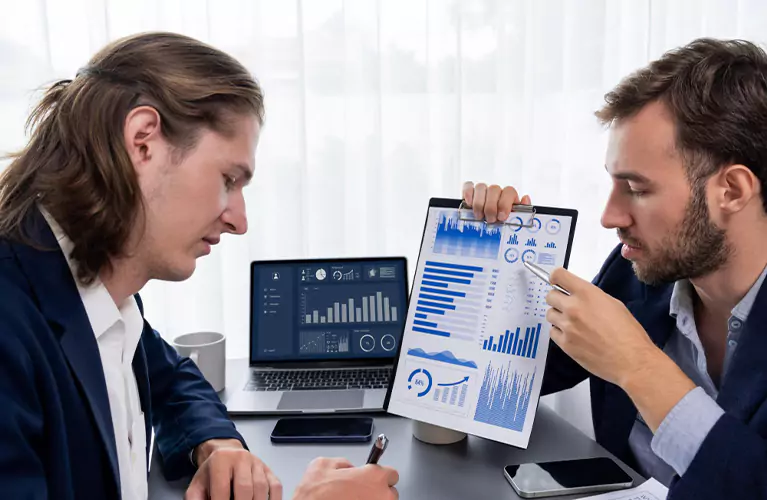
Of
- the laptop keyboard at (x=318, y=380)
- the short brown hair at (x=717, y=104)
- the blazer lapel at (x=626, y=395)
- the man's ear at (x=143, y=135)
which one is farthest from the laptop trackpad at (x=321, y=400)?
the short brown hair at (x=717, y=104)

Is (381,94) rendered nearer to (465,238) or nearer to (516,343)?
(465,238)

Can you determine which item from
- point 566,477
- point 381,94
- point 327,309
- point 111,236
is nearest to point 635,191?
point 566,477

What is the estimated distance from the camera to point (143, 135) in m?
0.80

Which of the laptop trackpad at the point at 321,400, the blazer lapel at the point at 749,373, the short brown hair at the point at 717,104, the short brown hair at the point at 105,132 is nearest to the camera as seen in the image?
the short brown hair at the point at 105,132

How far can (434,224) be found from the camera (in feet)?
3.73

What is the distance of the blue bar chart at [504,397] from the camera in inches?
39.3

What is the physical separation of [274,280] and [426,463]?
1.88 ft

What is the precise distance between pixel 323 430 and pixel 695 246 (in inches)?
26.1

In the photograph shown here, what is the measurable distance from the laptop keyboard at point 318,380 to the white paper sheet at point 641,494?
51 centimetres

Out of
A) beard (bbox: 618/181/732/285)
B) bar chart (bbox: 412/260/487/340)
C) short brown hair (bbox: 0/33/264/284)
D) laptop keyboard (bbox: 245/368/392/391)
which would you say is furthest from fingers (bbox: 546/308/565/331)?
short brown hair (bbox: 0/33/264/284)

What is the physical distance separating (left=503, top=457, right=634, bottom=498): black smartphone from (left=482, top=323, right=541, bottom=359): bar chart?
6.5 inches

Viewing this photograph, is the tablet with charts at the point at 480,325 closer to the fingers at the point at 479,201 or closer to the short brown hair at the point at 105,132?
the fingers at the point at 479,201

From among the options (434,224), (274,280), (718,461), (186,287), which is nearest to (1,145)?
(186,287)

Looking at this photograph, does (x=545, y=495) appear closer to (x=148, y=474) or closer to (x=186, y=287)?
(x=148, y=474)
